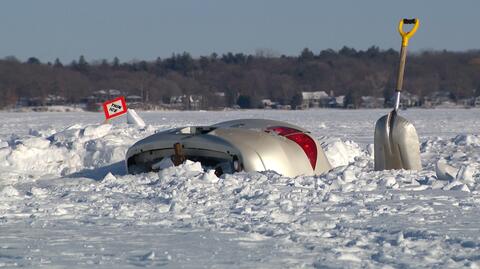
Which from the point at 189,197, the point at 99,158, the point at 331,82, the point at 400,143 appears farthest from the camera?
the point at 331,82

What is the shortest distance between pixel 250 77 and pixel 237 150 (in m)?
105

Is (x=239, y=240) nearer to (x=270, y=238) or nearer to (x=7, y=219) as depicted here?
(x=270, y=238)

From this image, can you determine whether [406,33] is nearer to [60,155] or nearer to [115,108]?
[60,155]

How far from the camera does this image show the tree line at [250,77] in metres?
101

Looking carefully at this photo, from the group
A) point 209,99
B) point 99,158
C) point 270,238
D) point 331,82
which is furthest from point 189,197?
point 331,82

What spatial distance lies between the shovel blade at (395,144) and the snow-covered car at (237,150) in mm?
671

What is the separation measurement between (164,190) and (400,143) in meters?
2.97

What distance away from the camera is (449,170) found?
28.7ft

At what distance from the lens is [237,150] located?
9.32m

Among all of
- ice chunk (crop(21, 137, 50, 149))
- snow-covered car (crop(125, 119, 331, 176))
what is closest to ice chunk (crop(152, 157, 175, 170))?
snow-covered car (crop(125, 119, 331, 176))

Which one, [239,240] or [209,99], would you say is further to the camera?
[209,99]

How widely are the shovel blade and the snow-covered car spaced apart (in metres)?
0.67

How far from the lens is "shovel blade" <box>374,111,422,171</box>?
1009 centimetres

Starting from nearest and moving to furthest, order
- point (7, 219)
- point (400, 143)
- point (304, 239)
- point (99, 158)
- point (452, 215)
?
point (304, 239), point (452, 215), point (7, 219), point (400, 143), point (99, 158)
